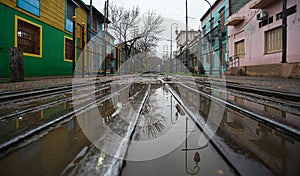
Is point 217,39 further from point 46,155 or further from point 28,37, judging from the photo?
point 46,155

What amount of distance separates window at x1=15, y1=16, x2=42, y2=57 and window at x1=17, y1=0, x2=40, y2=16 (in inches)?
22.6

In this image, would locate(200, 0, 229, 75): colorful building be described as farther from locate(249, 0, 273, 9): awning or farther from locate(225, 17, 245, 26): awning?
locate(249, 0, 273, 9): awning

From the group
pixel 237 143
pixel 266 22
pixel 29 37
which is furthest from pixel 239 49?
pixel 237 143

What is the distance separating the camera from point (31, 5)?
31.6ft

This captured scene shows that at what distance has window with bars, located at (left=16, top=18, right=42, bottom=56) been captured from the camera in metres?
9.00

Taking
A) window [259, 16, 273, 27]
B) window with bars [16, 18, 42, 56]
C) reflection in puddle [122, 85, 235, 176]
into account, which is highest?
window [259, 16, 273, 27]

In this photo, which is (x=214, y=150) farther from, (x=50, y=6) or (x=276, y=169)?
(x=50, y=6)

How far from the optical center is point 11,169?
3.56ft

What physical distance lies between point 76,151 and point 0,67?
8.27 metres

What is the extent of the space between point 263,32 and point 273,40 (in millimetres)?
1188

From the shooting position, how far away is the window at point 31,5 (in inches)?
349

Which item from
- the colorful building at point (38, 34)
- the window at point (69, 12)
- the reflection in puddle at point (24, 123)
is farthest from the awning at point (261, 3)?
the reflection in puddle at point (24, 123)

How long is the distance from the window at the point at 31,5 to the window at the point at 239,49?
14.9m

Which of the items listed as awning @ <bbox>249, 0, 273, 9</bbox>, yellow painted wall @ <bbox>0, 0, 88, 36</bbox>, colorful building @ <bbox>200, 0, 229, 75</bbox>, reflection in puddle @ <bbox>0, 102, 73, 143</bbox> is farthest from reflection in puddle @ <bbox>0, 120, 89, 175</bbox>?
colorful building @ <bbox>200, 0, 229, 75</bbox>
